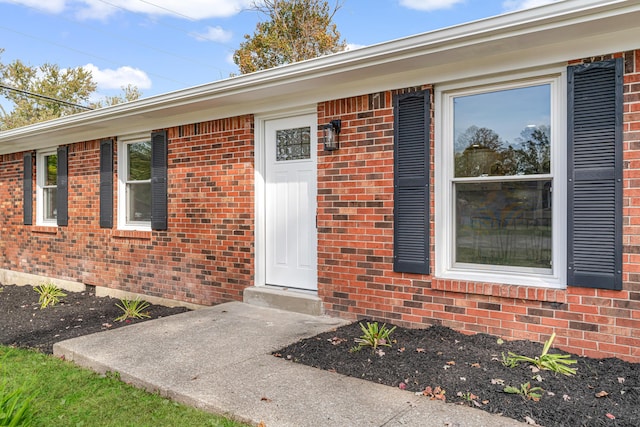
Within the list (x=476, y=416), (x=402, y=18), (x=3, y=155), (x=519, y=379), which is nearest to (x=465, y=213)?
(x=519, y=379)

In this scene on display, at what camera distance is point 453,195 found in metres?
4.32

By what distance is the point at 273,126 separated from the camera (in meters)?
5.68

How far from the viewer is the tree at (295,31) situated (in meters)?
17.5

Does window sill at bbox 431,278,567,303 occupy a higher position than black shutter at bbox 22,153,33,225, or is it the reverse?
black shutter at bbox 22,153,33,225

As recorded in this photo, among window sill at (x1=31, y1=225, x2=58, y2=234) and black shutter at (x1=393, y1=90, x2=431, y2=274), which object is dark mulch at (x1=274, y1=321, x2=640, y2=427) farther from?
window sill at (x1=31, y1=225, x2=58, y2=234)

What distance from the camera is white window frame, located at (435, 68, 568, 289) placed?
3.76 meters

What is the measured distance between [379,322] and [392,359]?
104 centimetres

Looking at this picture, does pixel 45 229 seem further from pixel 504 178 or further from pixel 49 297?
pixel 504 178

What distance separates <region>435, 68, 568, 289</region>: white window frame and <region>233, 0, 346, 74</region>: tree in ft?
46.0

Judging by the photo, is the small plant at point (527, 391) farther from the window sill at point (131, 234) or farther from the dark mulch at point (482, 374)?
the window sill at point (131, 234)

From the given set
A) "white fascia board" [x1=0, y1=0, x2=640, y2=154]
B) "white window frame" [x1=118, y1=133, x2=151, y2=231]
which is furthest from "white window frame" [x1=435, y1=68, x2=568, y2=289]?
"white window frame" [x1=118, y1=133, x2=151, y2=231]

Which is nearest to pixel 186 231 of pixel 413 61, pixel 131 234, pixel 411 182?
pixel 131 234

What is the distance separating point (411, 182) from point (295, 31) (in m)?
15.1

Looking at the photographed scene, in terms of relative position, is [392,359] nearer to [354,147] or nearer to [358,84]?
[354,147]
